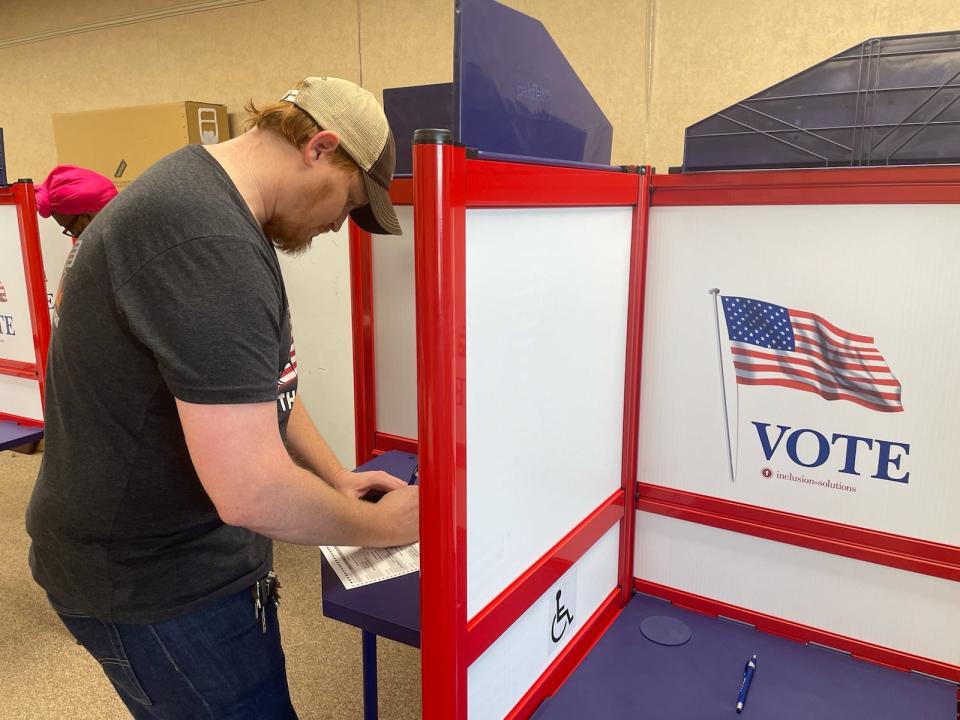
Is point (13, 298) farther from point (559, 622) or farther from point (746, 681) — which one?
point (746, 681)

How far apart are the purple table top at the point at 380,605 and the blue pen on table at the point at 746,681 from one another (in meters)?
0.57

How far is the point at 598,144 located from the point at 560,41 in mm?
2131

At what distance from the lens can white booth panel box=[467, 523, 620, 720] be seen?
1.04 metres

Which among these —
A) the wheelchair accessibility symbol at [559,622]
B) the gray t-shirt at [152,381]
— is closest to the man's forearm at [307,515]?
the gray t-shirt at [152,381]

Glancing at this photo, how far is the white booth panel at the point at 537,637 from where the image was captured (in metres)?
1.04

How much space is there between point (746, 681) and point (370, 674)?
0.79 meters

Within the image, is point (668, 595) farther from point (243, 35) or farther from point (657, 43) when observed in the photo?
point (243, 35)

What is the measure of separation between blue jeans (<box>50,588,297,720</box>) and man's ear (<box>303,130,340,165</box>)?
2.24ft

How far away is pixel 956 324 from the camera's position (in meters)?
1.20

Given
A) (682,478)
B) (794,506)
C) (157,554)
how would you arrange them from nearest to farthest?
(157,554) < (794,506) < (682,478)

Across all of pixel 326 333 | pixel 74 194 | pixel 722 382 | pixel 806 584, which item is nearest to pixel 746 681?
pixel 806 584

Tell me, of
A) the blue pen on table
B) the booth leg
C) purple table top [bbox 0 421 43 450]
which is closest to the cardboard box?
purple table top [bbox 0 421 43 450]

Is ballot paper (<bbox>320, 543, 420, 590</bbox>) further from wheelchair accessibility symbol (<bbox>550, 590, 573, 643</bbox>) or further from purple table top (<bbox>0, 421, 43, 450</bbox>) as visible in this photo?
purple table top (<bbox>0, 421, 43, 450</bbox>)

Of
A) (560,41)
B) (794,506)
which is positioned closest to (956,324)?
(794,506)
